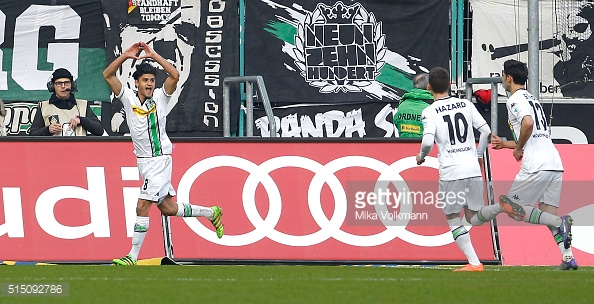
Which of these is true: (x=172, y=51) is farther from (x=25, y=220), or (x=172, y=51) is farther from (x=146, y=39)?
(x=25, y=220)

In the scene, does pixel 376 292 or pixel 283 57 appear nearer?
pixel 376 292

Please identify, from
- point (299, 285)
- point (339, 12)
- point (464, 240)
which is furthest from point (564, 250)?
point (339, 12)

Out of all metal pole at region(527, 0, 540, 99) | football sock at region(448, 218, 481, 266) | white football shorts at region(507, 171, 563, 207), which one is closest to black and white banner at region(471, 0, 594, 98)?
metal pole at region(527, 0, 540, 99)

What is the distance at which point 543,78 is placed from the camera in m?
17.4

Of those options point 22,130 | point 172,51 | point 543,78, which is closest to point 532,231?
point 543,78

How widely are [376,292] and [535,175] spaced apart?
3.47m

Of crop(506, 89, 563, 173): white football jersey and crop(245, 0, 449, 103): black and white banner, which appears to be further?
crop(245, 0, 449, 103): black and white banner

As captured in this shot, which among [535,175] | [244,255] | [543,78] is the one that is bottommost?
[244,255]

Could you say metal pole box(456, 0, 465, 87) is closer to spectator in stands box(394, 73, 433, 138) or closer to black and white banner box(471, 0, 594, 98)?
black and white banner box(471, 0, 594, 98)

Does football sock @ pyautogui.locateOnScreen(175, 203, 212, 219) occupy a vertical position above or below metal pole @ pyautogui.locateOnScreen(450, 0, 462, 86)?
below

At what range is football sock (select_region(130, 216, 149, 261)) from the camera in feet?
38.9

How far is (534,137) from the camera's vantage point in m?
11.5

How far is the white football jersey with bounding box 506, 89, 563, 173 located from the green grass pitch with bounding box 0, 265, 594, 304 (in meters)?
1.10

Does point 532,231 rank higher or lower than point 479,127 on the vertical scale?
lower
